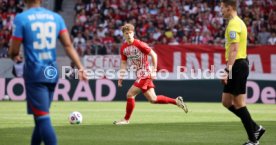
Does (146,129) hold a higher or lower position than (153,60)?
lower

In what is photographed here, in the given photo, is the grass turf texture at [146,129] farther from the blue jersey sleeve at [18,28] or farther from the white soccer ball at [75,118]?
the blue jersey sleeve at [18,28]

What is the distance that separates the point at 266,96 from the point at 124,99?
549 centimetres

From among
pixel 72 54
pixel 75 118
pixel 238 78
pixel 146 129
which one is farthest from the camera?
pixel 75 118

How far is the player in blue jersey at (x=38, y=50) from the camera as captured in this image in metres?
8.95

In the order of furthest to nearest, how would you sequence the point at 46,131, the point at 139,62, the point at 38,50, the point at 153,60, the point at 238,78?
the point at 139,62 < the point at 153,60 < the point at 238,78 < the point at 38,50 < the point at 46,131

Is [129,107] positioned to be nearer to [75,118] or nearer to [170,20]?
[75,118]

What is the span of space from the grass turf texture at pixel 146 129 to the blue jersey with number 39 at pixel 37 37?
10.2ft

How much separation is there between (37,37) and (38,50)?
17 centimetres

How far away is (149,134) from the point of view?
13.7 metres

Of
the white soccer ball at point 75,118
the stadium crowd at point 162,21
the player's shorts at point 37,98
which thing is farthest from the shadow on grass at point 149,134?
the stadium crowd at point 162,21

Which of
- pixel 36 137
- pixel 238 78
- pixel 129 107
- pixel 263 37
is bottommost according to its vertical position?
pixel 129 107

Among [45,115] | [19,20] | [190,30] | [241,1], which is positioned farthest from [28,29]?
[241,1]

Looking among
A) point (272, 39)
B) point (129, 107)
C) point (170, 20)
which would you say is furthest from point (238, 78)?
point (170, 20)

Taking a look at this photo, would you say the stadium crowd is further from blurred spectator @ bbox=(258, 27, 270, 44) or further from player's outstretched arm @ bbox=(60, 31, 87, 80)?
player's outstretched arm @ bbox=(60, 31, 87, 80)
